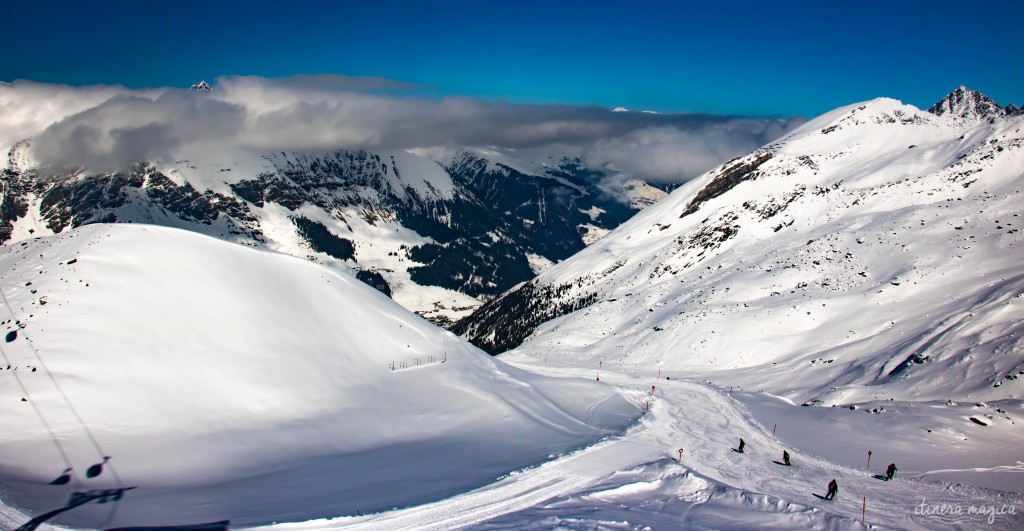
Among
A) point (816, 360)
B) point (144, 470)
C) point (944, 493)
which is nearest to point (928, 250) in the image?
point (816, 360)

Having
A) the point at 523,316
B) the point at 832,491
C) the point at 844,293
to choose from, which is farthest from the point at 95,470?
the point at 523,316

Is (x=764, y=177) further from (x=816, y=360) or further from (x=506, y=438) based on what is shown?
(x=506, y=438)

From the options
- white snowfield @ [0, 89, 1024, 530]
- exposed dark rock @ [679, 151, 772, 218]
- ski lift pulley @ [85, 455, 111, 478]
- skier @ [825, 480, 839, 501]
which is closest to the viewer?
white snowfield @ [0, 89, 1024, 530]

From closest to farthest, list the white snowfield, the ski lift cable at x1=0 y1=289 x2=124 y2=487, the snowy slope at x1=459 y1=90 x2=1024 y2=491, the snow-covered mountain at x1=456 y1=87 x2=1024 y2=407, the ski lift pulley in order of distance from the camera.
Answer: the white snowfield
the ski lift pulley
the ski lift cable at x1=0 y1=289 x2=124 y2=487
the snowy slope at x1=459 y1=90 x2=1024 y2=491
the snow-covered mountain at x1=456 y1=87 x2=1024 y2=407

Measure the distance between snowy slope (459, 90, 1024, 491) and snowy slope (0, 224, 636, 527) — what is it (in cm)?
2570

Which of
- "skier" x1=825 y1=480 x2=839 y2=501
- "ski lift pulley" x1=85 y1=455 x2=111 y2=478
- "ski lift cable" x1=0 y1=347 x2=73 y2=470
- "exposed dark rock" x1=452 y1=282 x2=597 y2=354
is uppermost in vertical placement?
"exposed dark rock" x1=452 y1=282 x2=597 y2=354

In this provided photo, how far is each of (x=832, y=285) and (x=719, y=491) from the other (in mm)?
Result: 80293

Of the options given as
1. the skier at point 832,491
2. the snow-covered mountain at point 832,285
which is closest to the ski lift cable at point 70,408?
the skier at point 832,491

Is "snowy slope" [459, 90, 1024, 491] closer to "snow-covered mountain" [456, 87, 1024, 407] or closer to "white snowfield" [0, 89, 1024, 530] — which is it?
"snow-covered mountain" [456, 87, 1024, 407]

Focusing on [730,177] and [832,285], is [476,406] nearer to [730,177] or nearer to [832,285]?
[832,285]

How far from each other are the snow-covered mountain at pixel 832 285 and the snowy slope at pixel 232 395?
32.2 metres

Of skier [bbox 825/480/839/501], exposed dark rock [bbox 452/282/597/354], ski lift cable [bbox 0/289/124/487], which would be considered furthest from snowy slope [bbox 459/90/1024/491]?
ski lift cable [bbox 0/289/124/487]

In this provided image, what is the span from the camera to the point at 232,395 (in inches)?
1540

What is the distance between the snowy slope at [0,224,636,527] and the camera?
90.7 feet
